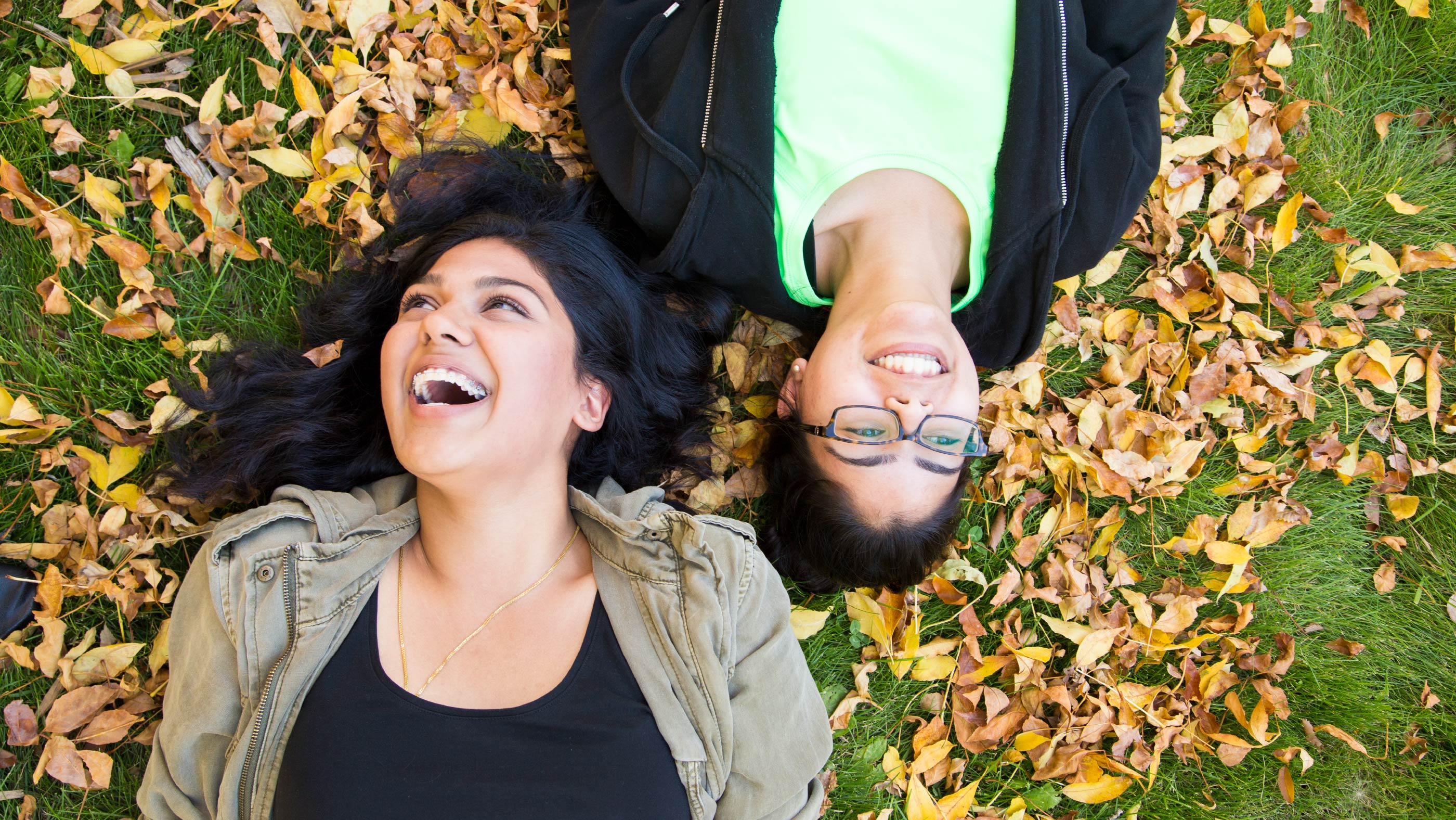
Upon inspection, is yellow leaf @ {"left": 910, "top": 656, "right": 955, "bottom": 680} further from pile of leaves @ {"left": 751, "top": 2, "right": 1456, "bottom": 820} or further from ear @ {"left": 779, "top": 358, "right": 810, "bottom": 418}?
ear @ {"left": 779, "top": 358, "right": 810, "bottom": 418}

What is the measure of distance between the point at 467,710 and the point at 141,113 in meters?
2.44

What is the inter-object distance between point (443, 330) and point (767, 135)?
3.85 feet

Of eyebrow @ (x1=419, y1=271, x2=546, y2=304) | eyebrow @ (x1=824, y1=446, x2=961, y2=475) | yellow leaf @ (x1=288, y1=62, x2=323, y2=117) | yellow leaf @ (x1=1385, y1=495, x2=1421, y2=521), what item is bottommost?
yellow leaf @ (x1=1385, y1=495, x2=1421, y2=521)

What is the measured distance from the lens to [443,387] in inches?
105

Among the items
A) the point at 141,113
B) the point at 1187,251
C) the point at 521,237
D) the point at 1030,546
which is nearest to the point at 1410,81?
the point at 1187,251

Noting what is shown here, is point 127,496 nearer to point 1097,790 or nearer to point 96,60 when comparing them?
point 96,60

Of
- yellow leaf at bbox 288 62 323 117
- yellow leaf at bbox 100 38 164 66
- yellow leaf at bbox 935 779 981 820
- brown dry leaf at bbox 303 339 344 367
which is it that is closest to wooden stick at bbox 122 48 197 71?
yellow leaf at bbox 100 38 164 66

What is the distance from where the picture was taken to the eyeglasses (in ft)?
8.46

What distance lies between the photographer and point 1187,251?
140 inches

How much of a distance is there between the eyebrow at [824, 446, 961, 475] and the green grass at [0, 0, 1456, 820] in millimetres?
863

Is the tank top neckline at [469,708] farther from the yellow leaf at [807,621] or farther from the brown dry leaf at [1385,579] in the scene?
the brown dry leaf at [1385,579]

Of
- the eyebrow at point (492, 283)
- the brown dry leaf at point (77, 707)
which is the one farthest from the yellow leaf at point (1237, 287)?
the brown dry leaf at point (77, 707)

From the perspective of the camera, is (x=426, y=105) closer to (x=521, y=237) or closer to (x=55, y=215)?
(x=521, y=237)

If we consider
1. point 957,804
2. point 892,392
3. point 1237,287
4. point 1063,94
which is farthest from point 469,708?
point 1237,287
